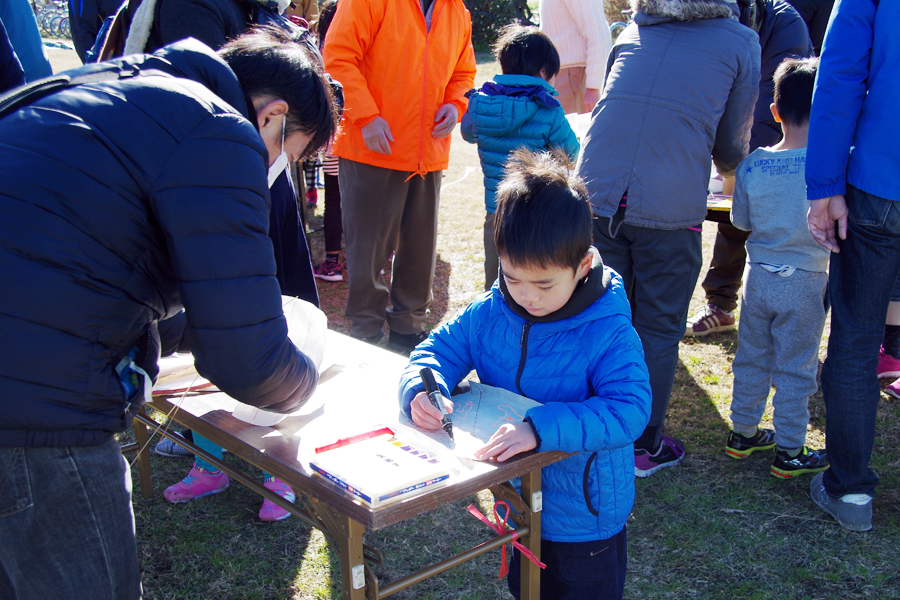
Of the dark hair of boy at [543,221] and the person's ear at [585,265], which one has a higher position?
the dark hair of boy at [543,221]

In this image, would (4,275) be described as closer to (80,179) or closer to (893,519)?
(80,179)

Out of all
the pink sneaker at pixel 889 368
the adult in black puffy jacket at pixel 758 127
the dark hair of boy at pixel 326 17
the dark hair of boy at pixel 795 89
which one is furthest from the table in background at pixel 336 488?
the dark hair of boy at pixel 326 17

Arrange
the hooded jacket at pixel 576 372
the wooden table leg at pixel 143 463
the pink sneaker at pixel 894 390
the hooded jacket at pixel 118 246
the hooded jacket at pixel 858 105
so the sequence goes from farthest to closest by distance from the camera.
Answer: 1. the pink sneaker at pixel 894 390
2. the wooden table leg at pixel 143 463
3. the hooded jacket at pixel 858 105
4. the hooded jacket at pixel 576 372
5. the hooded jacket at pixel 118 246

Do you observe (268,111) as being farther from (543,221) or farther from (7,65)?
(7,65)

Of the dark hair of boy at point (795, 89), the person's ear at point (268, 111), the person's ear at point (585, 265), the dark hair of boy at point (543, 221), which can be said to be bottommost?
the person's ear at point (585, 265)

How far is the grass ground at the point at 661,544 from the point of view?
7.08 feet

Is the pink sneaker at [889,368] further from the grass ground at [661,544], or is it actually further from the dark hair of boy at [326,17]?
the dark hair of boy at [326,17]

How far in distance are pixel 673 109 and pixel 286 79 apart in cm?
150

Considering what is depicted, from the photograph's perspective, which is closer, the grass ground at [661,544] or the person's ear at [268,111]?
the person's ear at [268,111]

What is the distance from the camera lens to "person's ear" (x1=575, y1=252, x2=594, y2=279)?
5.15 ft

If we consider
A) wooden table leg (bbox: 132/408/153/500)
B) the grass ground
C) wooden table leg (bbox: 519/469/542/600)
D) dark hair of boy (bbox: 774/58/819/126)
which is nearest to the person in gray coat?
dark hair of boy (bbox: 774/58/819/126)

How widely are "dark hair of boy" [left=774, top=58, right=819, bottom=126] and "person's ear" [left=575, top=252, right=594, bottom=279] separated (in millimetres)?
1423

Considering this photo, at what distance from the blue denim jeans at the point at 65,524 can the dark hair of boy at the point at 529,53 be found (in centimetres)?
277

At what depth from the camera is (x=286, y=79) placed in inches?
56.2
